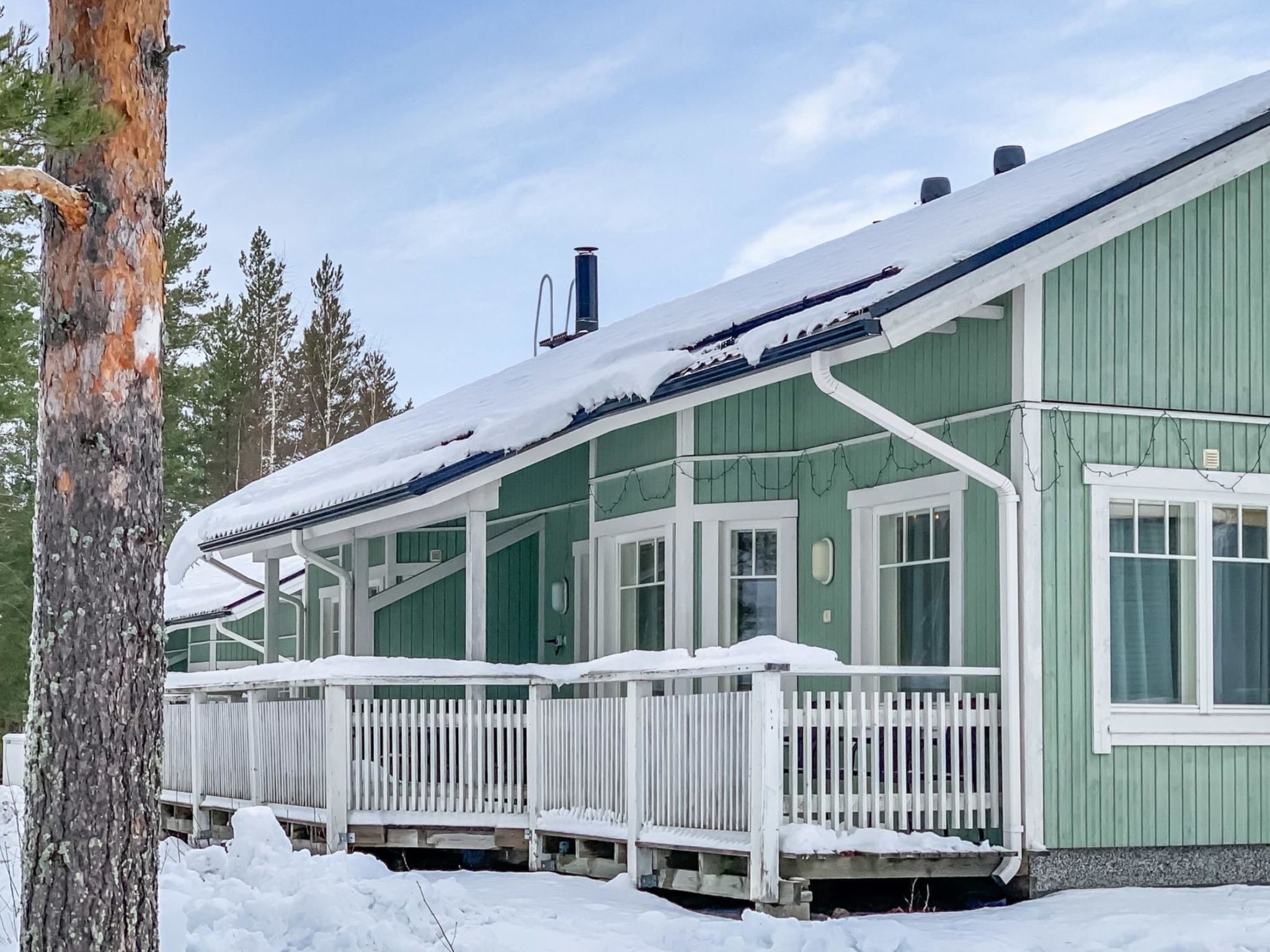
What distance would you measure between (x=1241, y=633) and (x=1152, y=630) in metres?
0.69

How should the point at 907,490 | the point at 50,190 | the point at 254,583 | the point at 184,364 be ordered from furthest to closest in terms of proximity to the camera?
the point at 184,364 → the point at 254,583 → the point at 907,490 → the point at 50,190

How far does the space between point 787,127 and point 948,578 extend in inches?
1916

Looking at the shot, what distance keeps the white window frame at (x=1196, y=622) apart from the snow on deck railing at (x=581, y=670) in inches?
29.4

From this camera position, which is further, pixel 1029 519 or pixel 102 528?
pixel 1029 519

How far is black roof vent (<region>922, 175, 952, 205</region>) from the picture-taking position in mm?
19156

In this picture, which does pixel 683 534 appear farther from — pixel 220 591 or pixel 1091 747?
pixel 220 591

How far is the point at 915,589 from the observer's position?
12.5 meters

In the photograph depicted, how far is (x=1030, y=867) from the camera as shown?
10992 mm

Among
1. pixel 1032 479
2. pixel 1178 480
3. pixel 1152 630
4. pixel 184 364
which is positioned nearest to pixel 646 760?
pixel 1032 479

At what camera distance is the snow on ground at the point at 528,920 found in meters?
8.71

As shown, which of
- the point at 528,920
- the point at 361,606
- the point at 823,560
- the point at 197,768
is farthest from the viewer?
the point at 361,606

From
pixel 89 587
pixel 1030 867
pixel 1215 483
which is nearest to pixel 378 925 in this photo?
pixel 89 587

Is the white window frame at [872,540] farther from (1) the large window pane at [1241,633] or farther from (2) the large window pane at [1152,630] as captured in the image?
(1) the large window pane at [1241,633]

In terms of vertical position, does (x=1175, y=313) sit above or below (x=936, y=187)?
below
